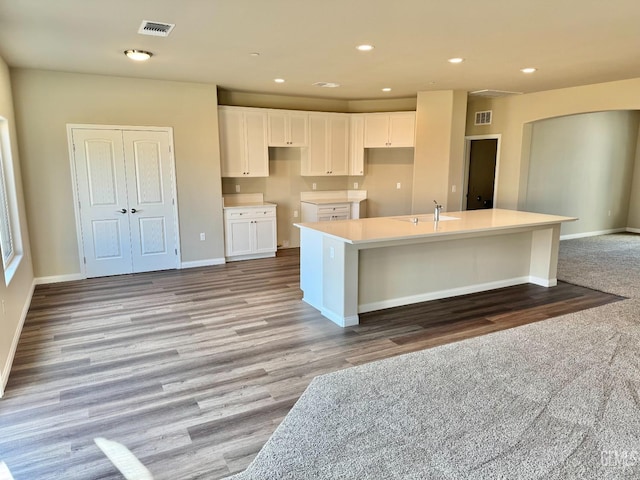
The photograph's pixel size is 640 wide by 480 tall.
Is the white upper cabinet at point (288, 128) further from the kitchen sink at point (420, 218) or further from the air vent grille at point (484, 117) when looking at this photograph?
the air vent grille at point (484, 117)

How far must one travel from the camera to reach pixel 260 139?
6.85m

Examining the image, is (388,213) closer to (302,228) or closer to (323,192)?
(323,192)

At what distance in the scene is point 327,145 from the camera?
745cm

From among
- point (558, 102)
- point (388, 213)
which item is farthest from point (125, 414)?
point (558, 102)

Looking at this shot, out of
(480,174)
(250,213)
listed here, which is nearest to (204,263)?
(250,213)

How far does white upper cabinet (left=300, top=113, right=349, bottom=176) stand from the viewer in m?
7.30

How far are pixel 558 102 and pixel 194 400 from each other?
6.58m

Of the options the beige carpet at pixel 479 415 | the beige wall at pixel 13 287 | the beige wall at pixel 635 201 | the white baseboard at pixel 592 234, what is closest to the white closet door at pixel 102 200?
the beige wall at pixel 13 287

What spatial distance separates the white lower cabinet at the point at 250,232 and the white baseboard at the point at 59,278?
2066 millimetres

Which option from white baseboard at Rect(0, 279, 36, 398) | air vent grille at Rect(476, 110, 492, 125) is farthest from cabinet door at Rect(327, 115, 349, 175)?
white baseboard at Rect(0, 279, 36, 398)

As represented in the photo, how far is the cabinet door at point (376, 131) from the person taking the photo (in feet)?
Answer: 24.0

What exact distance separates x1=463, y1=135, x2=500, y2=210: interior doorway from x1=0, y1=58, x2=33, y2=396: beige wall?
698cm

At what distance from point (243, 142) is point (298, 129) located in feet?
3.31

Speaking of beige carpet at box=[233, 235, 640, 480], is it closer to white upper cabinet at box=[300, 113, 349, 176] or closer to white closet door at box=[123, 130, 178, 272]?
white closet door at box=[123, 130, 178, 272]
